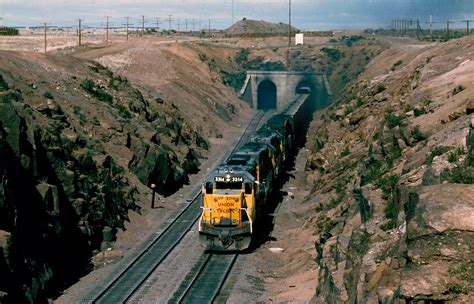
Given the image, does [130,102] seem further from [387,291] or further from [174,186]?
[387,291]

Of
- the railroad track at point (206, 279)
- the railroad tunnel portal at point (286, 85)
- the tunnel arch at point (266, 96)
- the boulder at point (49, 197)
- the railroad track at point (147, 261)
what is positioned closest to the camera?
the railroad track at point (206, 279)

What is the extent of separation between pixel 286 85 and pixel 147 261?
7240cm

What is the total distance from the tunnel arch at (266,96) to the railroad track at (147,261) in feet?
214

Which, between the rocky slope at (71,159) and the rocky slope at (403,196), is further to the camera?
the rocky slope at (71,159)

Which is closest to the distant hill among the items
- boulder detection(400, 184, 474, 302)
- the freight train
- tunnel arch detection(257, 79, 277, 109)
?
tunnel arch detection(257, 79, 277, 109)

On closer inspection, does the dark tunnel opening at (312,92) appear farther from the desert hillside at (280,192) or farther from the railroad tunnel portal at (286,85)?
the desert hillside at (280,192)

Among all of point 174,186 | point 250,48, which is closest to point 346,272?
point 174,186

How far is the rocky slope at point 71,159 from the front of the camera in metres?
29.8

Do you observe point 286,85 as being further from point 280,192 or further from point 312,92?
point 280,192

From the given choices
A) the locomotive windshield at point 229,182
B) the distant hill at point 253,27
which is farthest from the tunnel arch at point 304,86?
the distant hill at point 253,27

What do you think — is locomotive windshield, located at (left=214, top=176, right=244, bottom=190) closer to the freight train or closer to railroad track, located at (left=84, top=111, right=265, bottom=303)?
the freight train

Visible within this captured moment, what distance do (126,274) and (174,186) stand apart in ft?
63.3

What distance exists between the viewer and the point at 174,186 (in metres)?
50.8

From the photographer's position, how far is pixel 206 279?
30672 mm
